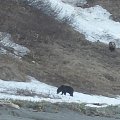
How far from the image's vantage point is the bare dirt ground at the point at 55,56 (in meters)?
25.5

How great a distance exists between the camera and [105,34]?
36.0 metres

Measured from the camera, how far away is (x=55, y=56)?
29.5 metres

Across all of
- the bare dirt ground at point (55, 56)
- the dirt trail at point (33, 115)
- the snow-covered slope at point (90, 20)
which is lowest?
the dirt trail at point (33, 115)

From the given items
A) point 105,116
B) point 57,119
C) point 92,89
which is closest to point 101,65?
point 92,89

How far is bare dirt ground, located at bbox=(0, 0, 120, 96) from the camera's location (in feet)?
83.5

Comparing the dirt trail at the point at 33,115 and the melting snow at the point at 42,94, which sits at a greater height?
the melting snow at the point at 42,94

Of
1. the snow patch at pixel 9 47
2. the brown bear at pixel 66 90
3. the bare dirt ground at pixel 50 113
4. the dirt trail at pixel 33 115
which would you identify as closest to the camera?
the dirt trail at pixel 33 115

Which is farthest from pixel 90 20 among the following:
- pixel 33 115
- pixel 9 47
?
pixel 33 115

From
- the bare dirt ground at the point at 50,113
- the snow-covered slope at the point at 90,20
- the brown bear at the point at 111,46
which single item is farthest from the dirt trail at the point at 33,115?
the snow-covered slope at the point at 90,20

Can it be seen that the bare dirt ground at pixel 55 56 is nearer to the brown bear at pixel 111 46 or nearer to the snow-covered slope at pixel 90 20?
the brown bear at pixel 111 46

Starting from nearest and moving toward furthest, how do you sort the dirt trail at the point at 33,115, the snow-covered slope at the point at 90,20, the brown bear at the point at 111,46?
1. the dirt trail at the point at 33,115
2. the brown bear at the point at 111,46
3. the snow-covered slope at the point at 90,20

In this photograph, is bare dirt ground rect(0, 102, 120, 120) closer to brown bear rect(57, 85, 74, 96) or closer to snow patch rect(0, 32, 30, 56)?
brown bear rect(57, 85, 74, 96)

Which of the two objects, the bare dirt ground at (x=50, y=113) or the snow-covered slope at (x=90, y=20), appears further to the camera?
the snow-covered slope at (x=90, y=20)

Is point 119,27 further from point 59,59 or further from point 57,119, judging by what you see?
point 57,119
